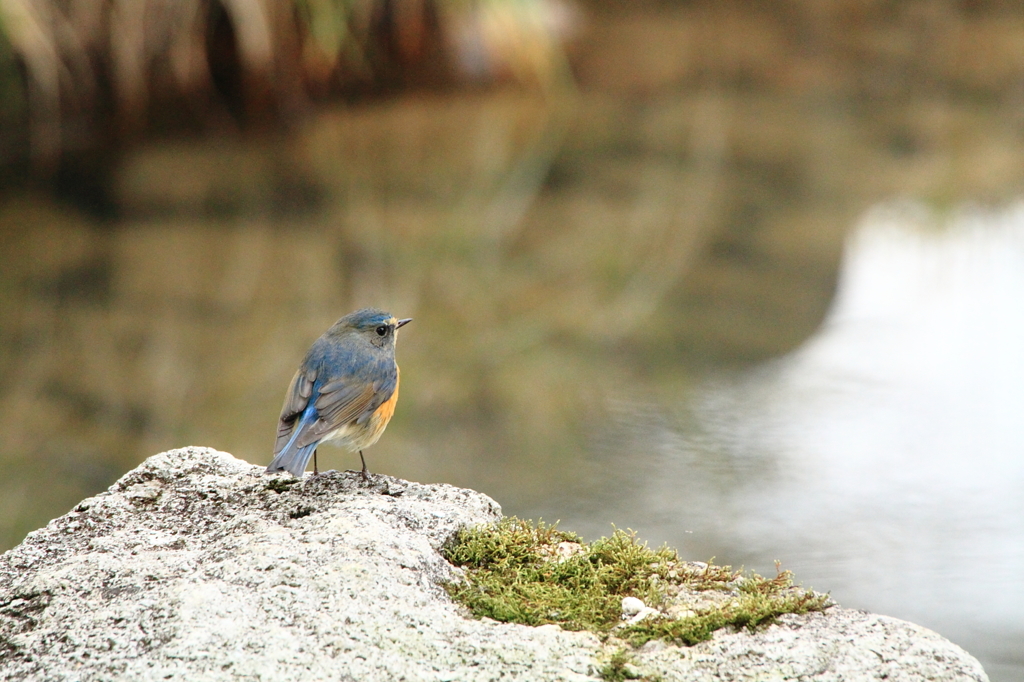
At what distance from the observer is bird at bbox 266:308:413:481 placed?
11.1ft

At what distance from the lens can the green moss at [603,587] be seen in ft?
8.29

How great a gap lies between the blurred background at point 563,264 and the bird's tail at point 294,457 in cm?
160

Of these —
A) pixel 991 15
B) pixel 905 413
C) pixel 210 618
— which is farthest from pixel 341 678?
pixel 991 15

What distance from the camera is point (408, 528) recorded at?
2.84 m

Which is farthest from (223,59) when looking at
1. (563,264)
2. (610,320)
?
(610,320)

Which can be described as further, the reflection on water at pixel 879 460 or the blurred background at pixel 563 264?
the blurred background at pixel 563 264

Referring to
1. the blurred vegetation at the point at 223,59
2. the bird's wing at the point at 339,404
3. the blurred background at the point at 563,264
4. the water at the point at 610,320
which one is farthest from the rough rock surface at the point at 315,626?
the blurred vegetation at the point at 223,59

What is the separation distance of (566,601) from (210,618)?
0.81 m

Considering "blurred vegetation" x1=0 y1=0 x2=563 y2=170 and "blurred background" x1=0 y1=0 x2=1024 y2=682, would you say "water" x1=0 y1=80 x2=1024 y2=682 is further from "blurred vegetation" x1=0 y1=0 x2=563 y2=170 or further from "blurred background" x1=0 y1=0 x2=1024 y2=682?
"blurred vegetation" x1=0 y1=0 x2=563 y2=170

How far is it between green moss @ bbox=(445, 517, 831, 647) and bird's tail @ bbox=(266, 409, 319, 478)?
57 centimetres

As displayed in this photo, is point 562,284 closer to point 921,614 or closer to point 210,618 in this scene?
point 921,614

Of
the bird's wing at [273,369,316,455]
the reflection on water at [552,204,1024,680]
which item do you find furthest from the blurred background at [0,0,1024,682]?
the bird's wing at [273,369,316,455]

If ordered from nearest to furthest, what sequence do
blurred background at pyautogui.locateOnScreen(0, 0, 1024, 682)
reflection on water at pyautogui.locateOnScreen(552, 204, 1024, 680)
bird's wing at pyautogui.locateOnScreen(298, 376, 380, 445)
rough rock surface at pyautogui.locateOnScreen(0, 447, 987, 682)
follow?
rough rock surface at pyautogui.locateOnScreen(0, 447, 987, 682) < bird's wing at pyautogui.locateOnScreen(298, 376, 380, 445) < reflection on water at pyautogui.locateOnScreen(552, 204, 1024, 680) < blurred background at pyautogui.locateOnScreen(0, 0, 1024, 682)

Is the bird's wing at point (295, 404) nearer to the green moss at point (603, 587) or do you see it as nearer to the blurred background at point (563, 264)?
the green moss at point (603, 587)
